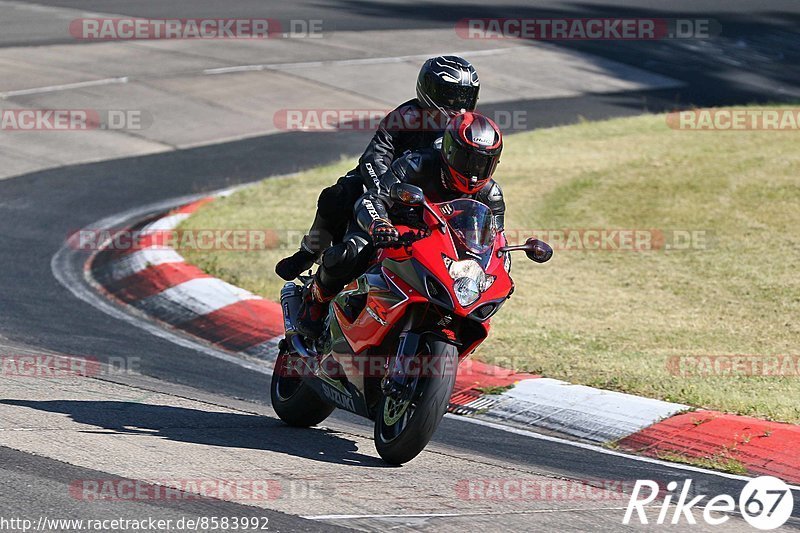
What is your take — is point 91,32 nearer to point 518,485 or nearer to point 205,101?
point 205,101

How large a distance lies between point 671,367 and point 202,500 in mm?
4227

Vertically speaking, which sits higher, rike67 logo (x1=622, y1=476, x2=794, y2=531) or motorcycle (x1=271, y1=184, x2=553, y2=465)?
motorcycle (x1=271, y1=184, x2=553, y2=465)

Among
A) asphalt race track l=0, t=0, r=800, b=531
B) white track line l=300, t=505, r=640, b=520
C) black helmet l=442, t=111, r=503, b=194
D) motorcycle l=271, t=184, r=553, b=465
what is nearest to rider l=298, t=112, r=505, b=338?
black helmet l=442, t=111, r=503, b=194

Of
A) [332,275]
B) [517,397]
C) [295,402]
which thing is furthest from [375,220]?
[517,397]

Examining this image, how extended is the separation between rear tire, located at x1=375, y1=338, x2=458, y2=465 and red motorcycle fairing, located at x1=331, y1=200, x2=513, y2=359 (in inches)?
5.8

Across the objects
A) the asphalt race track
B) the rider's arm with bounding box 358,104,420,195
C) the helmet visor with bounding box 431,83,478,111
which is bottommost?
the asphalt race track

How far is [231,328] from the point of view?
9.59 m

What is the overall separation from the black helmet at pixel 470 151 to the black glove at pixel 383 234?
1.69ft

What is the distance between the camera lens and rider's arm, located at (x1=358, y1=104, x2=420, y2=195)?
7.02 m

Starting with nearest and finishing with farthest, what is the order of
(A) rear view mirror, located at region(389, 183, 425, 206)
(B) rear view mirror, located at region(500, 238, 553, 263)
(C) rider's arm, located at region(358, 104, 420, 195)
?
1. (A) rear view mirror, located at region(389, 183, 425, 206)
2. (B) rear view mirror, located at region(500, 238, 553, 263)
3. (C) rider's arm, located at region(358, 104, 420, 195)

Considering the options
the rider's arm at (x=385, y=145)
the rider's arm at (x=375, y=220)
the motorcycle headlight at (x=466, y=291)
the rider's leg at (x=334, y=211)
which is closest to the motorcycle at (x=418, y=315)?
the motorcycle headlight at (x=466, y=291)

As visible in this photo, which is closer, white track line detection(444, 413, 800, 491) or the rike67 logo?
the rike67 logo

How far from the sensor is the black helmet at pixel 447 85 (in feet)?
23.5

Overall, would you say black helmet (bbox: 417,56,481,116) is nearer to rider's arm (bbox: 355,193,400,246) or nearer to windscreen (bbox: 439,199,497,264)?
rider's arm (bbox: 355,193,400,246)
